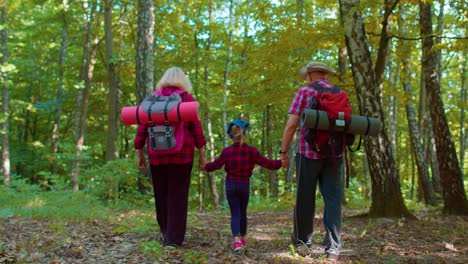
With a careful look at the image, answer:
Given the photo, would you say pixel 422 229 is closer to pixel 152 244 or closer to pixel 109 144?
pixel 152 244

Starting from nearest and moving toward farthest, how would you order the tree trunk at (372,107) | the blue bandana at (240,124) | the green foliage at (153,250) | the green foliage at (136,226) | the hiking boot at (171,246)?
1. the green foliage at (153,250)
2. the hiking boot at (171,246)
3. the blue bandana at (240,124)
4. the green foliage at (136,226)
5. the tree trunk at (372,107)

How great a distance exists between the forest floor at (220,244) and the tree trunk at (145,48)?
425cm

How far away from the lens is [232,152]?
511cm

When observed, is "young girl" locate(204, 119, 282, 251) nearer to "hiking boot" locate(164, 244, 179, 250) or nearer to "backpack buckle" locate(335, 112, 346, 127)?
"hiking boot" locate(164, 244, 179, 250)

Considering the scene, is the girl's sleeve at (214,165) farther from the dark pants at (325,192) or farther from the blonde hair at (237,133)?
the dark pants at (325,192)

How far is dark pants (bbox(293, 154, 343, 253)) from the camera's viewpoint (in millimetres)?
4477

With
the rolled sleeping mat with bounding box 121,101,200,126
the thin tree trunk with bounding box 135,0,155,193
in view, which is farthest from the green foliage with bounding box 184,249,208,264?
the thin tree trunk with bounding box 135,0,155,193

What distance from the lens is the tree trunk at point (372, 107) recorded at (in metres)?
7.04

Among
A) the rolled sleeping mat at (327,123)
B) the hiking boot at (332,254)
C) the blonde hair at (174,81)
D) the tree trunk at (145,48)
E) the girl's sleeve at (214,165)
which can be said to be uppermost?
the tree trunk at (145,48)

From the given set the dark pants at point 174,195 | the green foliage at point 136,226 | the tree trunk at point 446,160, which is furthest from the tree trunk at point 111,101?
the dark pants at point 174,195

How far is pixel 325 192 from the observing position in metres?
4.55

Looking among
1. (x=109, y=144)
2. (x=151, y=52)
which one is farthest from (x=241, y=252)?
(x=109, y=144)

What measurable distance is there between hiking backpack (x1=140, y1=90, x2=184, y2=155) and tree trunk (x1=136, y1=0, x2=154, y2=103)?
6.27 meters

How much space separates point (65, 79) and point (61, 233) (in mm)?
18342
